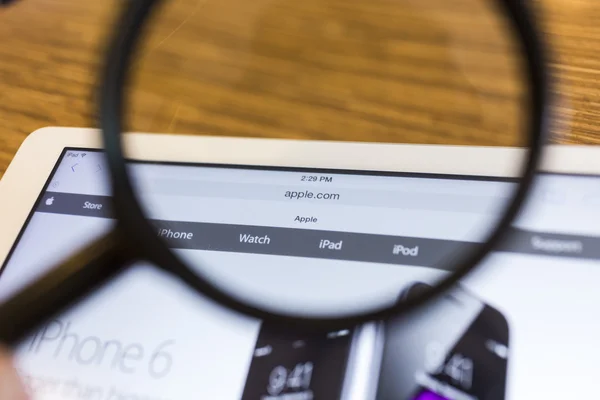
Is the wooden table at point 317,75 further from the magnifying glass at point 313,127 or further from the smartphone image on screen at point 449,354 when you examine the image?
the smartphone image on screen at point 449,354

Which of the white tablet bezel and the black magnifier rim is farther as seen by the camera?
the white tablet bezel

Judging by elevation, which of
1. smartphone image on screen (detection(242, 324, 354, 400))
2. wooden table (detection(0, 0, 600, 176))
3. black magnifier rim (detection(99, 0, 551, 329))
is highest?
wooden table (detection(0, 0, 600, 176))

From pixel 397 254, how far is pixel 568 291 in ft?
0.30

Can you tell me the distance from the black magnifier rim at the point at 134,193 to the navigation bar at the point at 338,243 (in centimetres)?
6

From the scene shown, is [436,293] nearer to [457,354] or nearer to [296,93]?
[457,354]

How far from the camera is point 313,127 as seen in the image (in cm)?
42

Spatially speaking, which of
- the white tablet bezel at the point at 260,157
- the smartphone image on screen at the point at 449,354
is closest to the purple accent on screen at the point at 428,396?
the smartphone image on screen at the point at 449,354

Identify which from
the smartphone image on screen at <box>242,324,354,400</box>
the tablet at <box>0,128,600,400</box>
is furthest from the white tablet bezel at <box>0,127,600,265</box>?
the smartphone image on screen at <box>242,324,354,400</box>

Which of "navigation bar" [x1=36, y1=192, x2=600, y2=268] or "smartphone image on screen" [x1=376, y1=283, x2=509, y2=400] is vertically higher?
"navigation bar" [x1=36, y1=192, x2=600, y2=268]

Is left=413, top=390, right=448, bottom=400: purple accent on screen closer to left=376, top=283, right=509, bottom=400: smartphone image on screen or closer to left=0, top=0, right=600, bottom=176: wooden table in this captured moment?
left=376, top=283, right=509, bottom=400: smartphone image on screen

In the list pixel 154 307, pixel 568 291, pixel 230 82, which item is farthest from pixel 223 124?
pixel 568 291

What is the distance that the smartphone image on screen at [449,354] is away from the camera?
0.31m

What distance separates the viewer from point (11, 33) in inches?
20.4

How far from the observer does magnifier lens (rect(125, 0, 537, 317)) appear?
0.98ft
